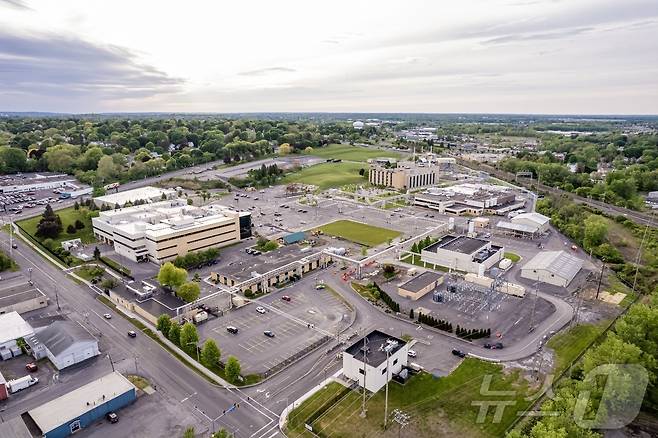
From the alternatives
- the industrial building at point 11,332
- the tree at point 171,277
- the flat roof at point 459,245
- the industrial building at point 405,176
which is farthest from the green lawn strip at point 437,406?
the industrial building at point 405,176

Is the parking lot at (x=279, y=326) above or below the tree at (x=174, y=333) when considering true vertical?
below

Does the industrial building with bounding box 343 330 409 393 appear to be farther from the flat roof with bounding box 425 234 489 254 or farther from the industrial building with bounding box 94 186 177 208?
the industrial building with bounding box 94 186 177 208

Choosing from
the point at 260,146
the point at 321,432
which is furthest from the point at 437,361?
the point at 260,146

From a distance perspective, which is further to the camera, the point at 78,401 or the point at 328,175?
the point at 328,175

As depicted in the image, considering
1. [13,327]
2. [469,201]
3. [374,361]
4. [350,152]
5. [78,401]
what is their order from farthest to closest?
[350,152] < [469,201] < [13,327] < [374,361] < [78,401]

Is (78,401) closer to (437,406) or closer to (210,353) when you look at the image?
(210,353)

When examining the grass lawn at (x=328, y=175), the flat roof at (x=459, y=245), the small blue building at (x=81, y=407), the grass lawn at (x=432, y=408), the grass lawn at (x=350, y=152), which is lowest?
the grass lawn at (x=432, y=408)

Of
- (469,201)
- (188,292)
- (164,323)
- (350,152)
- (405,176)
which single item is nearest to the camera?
(164,323)

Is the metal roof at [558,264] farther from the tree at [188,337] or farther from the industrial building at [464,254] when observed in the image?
the tree at [188,337]

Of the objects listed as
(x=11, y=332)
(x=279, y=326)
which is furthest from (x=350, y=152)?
(x=11, y=332)
